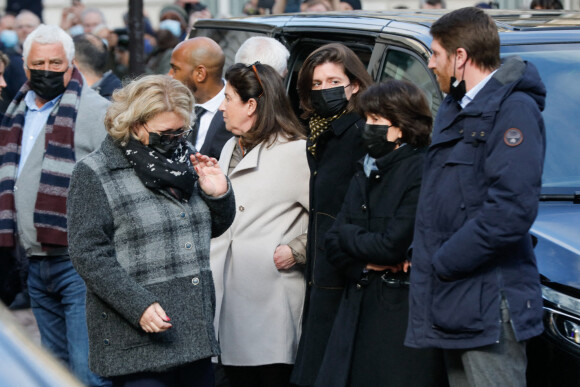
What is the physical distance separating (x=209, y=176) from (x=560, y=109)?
1.59 meters

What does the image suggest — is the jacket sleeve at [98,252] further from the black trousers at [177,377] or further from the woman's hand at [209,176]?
the woman's hand at [209,176]

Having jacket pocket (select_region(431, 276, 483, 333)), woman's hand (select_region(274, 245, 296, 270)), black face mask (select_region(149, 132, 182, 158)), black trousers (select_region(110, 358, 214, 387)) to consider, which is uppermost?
black face mask (select_region(149, 132, 182, 158))

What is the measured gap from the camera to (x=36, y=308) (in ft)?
18.3

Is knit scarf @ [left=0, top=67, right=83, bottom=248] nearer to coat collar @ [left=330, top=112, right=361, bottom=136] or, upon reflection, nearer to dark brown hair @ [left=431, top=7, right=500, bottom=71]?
coat collar @ [left=330, top=112, right=361, bottom=136]

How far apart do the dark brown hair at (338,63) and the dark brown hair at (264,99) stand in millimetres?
134

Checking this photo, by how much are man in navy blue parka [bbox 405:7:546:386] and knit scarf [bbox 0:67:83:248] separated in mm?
2276

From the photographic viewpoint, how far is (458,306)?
3.56m

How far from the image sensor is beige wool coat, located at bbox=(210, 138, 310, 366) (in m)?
4.91

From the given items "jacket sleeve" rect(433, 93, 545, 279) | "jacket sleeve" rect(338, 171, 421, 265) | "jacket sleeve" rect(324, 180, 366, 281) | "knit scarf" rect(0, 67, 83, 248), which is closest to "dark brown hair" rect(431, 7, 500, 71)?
"jacket sleeve" rect(433, 93, 545, 279)

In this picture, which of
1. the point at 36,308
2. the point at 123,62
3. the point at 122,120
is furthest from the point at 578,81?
the point at 123,62

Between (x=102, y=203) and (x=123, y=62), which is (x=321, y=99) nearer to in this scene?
(x=102, y=203)

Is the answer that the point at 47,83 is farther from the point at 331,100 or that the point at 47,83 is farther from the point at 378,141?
the point at 378,141

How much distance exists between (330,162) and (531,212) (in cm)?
136

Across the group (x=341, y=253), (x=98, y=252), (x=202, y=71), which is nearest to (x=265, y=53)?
(x=202, y=71)
